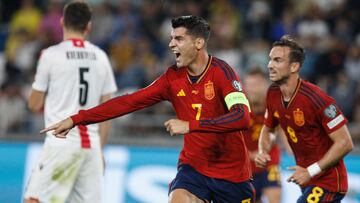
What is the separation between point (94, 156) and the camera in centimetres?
818

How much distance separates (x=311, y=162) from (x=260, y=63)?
6.01 metres

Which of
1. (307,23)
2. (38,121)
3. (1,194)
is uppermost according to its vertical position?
(307,23)

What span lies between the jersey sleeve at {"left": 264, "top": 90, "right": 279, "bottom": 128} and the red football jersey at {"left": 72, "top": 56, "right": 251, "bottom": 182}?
73cm

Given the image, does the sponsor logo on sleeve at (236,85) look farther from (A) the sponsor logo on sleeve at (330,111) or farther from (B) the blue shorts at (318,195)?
(B) the blue shorts at (318,195)

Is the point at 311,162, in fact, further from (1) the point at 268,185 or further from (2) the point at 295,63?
(1) the point at 268,185

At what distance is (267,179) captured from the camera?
9836 millimetres

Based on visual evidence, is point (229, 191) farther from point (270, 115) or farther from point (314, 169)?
point (270, 115)

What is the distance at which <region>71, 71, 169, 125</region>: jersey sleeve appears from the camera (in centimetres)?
687

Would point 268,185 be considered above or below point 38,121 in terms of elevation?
below

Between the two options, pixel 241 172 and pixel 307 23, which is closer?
pixel 241 172

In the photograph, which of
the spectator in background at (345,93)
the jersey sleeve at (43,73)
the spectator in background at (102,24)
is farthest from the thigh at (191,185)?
the spectator in background at (102,24)

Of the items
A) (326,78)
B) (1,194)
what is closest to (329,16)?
(326,78)

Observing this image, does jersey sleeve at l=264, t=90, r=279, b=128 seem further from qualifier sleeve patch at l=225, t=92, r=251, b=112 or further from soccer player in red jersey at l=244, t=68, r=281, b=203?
soccer player in red jersey at l=244, t=68, r=281, b=203

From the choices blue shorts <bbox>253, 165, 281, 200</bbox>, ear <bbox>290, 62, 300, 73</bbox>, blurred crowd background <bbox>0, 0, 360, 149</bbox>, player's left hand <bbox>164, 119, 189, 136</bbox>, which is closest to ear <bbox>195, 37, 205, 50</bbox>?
player's left hand <bbox>164, 119, 189, 136</bbox>
